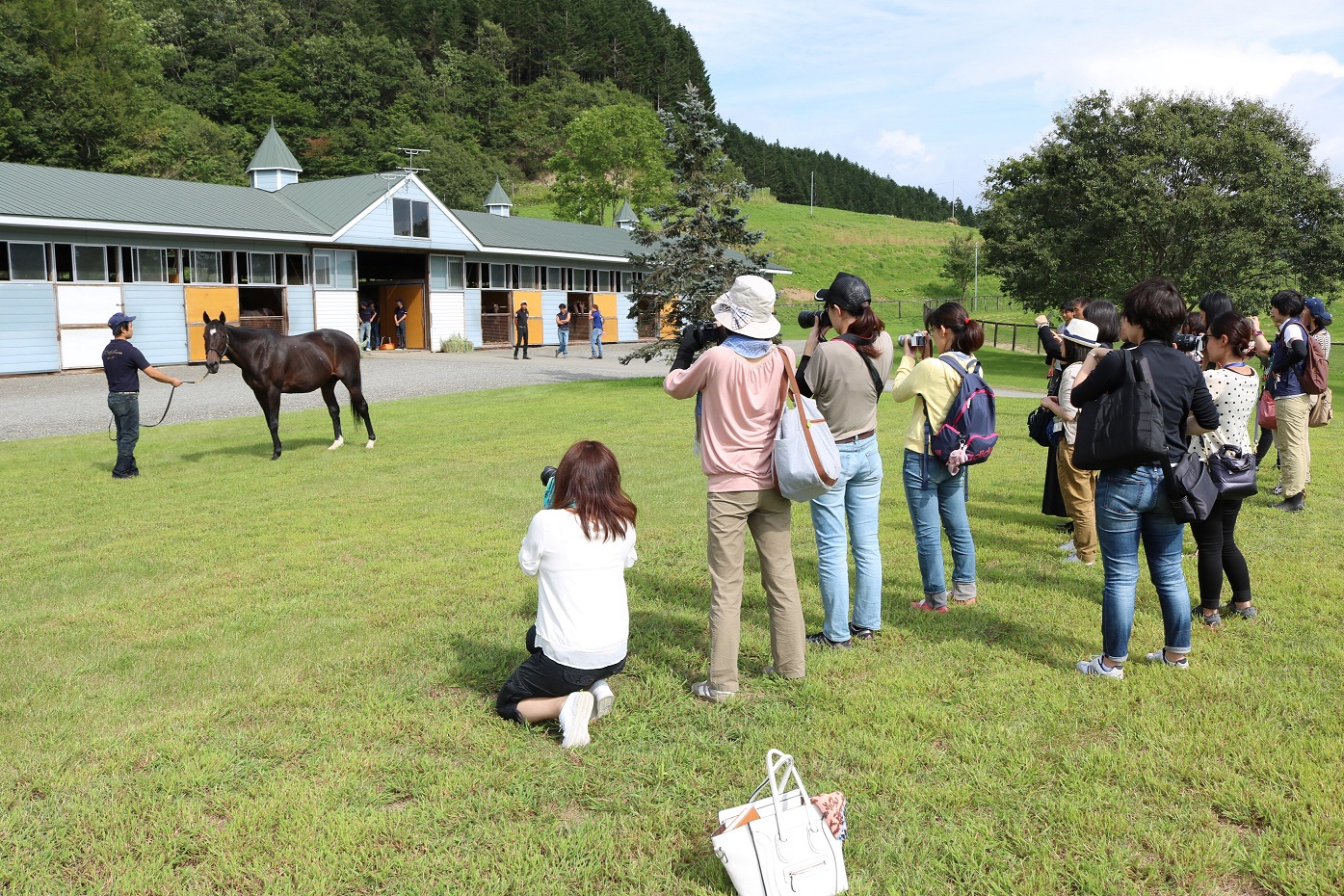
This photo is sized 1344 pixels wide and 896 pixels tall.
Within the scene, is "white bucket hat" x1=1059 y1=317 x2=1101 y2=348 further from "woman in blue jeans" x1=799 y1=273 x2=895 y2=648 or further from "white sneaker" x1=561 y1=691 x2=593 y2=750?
"white sneaker" x1=561 y1=691 x2=593 y2=750

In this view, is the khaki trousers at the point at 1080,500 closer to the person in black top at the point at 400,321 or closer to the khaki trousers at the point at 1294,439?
the khaki trousers at the point at 1294,439

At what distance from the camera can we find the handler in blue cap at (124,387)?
10812 millimetres

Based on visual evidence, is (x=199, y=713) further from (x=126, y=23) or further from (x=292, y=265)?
(x=126, y=23)

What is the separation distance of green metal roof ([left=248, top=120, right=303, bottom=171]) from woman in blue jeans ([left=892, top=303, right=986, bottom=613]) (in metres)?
Answer: 36.0

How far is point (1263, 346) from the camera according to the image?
23.7ft

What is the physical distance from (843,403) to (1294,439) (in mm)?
5887

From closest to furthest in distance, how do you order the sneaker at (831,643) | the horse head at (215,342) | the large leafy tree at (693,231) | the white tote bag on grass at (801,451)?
the white tote bag on grass at (801,451)
the sneaker at (831,643)
the horse head at (215,342)
the large leafy tree at (693,231)

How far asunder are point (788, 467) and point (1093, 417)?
5.00ft

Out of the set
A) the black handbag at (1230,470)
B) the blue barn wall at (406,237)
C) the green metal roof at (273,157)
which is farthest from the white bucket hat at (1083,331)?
the green metal roof at (273,157)

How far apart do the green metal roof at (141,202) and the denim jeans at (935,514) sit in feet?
82.8

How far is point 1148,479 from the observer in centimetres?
438

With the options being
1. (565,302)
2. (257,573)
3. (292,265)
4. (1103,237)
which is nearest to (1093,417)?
(257,573)

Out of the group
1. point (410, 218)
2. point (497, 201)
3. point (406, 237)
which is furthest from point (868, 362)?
point (497, 201)

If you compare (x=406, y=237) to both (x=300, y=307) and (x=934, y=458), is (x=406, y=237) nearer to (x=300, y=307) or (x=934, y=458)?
(x=300, y=307)
